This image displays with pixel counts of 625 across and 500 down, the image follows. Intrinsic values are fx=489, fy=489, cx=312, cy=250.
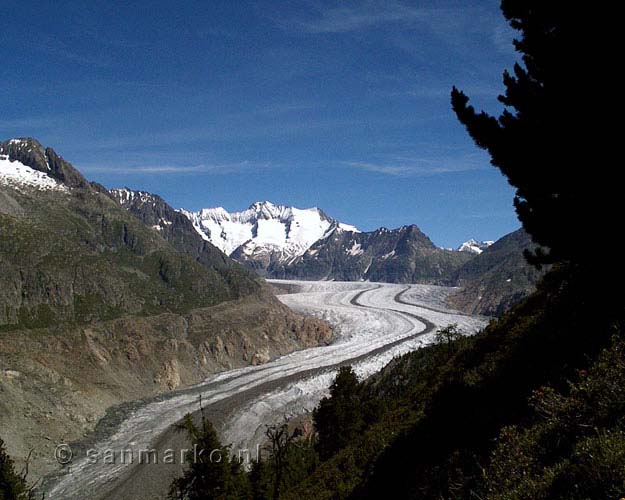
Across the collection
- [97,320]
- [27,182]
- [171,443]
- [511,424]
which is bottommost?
[171,443]

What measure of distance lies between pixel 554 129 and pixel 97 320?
375ft

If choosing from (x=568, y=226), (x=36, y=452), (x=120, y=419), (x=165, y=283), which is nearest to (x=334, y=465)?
(x=568, y=226)

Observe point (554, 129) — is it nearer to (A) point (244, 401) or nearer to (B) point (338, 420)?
(B) point (338, 420)

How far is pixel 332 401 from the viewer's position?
44.2 metres

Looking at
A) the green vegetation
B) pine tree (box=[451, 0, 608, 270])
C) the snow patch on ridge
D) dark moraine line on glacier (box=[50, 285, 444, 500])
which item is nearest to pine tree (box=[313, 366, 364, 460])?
dark moraine line on glacier (box=[50, 285, 444, 500])

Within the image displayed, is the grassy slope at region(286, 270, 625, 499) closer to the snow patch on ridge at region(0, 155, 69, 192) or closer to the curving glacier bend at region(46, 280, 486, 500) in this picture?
the curving glacier bend at region(46, 280, 486, 500)

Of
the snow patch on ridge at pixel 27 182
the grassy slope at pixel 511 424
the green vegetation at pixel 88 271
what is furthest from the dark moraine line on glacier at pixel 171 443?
the snow patch on ridge at pixel 27 182

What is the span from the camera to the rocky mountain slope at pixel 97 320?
67250mm

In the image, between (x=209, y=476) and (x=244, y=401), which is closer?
A: (x=209, y=476)

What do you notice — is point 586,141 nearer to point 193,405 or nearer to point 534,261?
point 534,261

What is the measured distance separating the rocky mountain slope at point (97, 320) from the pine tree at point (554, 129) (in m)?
59.2

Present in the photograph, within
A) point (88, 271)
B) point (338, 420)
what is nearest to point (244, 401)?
point (338, 420)

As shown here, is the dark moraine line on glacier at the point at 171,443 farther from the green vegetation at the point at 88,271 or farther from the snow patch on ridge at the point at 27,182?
the snow patch on ridge at the point at 27,182

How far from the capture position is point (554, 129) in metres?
10.9
